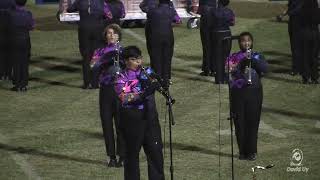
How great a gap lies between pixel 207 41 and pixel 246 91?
733 centimetres

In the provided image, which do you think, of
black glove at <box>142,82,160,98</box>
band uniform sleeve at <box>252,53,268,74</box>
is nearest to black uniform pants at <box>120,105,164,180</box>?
black glove at <box>142,82,160,98</box>

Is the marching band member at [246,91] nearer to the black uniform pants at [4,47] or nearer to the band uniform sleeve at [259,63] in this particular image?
the band uniform sleeve at [259,63]

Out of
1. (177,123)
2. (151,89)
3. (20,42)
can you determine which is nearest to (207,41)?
(20,42)

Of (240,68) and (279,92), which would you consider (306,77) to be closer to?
(279,92)

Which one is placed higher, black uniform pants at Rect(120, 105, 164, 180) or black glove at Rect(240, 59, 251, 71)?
black glove at Rect(240, 59, 251, 71)

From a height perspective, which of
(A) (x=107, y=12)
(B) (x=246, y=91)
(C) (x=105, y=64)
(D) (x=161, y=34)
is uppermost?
(C) (x=105, y=64)

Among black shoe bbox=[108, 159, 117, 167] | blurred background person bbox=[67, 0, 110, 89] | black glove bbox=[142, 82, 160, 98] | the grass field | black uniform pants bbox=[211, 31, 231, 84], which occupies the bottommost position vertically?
the grass field

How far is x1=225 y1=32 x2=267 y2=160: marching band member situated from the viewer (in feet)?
50.6

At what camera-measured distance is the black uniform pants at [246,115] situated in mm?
15578

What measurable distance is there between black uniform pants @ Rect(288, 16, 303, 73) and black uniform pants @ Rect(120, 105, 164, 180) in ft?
29.7

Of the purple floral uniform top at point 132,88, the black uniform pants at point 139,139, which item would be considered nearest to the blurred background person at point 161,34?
the black uniform pants at point 139,139

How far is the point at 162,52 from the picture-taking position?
21688 millimetres

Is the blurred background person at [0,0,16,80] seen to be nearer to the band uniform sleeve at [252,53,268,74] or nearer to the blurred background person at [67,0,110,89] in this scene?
the blurred background person at [67,0,110,89]

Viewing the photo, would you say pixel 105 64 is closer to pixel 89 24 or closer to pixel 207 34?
pixel 89 24
